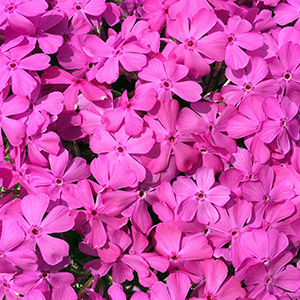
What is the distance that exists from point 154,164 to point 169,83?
130 millimetres

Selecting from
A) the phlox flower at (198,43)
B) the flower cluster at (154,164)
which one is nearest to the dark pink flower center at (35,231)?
the flower cluster at (154,164)

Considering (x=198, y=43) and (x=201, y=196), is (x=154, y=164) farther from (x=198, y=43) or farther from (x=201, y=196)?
(x=198, y=43)

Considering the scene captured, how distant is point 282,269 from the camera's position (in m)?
0.84

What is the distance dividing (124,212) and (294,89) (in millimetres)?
348

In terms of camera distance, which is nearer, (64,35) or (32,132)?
(32,132)

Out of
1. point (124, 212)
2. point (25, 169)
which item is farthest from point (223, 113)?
point (25, 169)

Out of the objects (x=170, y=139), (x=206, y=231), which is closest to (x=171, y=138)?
(x=170, y=139)

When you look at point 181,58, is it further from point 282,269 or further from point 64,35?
point 282,269

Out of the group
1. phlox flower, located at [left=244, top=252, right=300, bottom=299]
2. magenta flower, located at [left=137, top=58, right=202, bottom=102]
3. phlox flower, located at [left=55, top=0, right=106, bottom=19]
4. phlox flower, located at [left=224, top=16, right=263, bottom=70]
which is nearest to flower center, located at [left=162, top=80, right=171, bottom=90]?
magenta flower, located at [left=137, top=58, right=202, bottom=102]

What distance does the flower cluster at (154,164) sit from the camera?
801 millimetres

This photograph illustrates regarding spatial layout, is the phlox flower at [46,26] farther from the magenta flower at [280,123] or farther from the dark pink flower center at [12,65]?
the magenta flower at [280,123]

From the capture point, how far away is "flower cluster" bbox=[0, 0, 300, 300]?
2.63 feet

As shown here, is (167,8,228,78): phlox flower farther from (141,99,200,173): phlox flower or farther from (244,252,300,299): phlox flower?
(244,252,300,299): phlox flower

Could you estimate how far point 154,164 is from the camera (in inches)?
31.9
